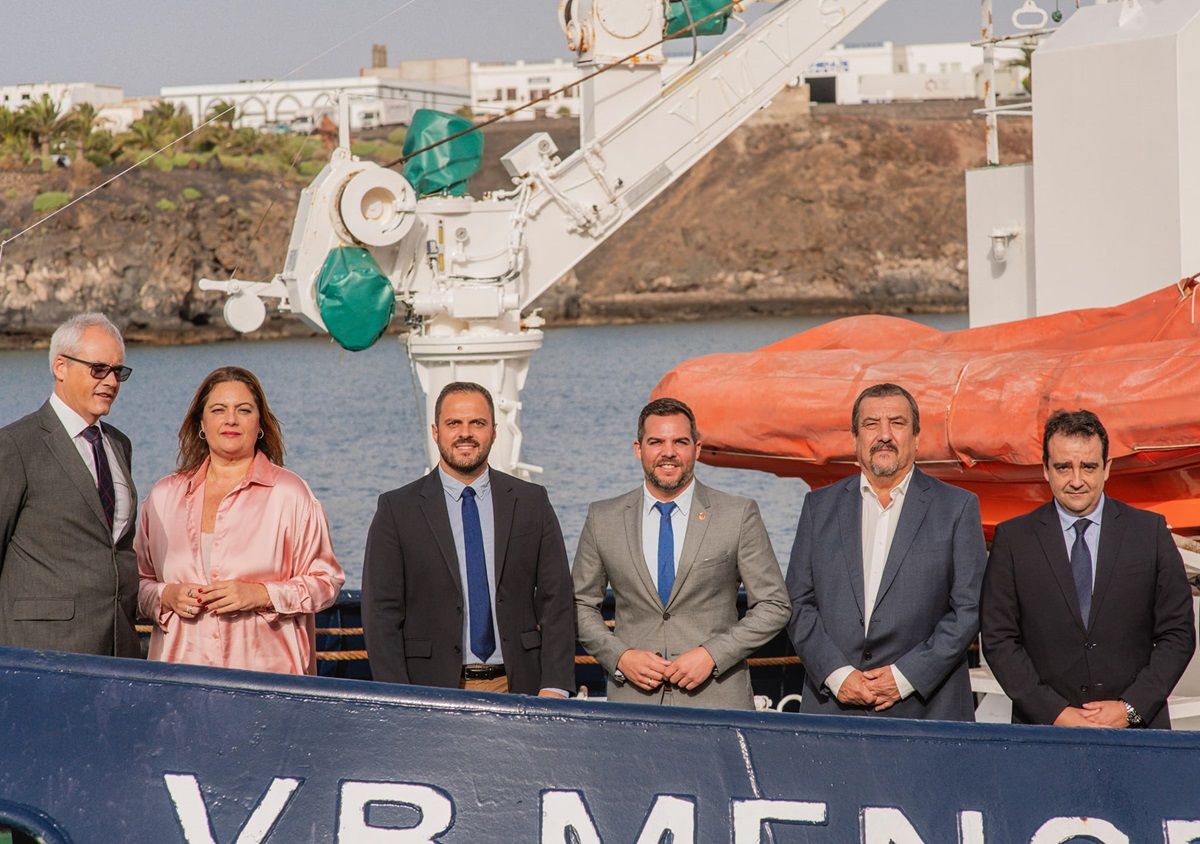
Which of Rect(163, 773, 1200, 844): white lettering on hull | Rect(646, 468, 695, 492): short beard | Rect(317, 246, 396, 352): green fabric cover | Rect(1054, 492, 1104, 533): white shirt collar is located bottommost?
Rect(163, 773, 1200, 844): white lettering on hull

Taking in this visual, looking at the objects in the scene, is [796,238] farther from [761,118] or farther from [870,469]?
[870,469]

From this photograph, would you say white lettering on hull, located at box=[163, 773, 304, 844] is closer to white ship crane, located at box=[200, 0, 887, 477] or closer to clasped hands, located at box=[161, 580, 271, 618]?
clasped hands, located at box=[161, 580, 271, 618]

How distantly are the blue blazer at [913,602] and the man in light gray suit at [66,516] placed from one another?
186cm

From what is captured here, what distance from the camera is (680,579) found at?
434 centimetres

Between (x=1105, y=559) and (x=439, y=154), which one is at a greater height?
(x=439, y=154)

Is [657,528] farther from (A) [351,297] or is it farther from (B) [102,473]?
(A) [351,297]

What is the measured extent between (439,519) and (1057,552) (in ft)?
5.36

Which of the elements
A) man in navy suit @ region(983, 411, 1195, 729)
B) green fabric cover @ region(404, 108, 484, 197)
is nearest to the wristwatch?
man in navy suit @ region(983, 411, 1195, 729)

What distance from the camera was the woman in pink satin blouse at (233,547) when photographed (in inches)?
164

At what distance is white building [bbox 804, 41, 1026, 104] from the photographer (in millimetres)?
110938

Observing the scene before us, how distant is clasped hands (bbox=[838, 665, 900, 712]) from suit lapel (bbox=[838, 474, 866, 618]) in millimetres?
163

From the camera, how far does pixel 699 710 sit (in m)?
3.75

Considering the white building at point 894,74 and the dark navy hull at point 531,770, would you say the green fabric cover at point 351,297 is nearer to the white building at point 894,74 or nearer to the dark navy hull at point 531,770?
the dark navy hull at point 531,770

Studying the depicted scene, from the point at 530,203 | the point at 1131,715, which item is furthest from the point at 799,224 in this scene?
the point at 1131,715
